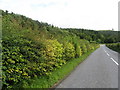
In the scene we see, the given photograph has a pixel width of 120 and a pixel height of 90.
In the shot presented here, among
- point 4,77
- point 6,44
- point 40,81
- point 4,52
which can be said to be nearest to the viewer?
point 4,77

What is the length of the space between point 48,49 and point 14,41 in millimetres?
2692

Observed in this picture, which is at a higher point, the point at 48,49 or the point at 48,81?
the point at 48,49

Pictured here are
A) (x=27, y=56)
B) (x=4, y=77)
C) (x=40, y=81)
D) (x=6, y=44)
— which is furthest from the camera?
(x=40, y=81)

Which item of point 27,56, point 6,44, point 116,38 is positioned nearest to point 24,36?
point 27,56

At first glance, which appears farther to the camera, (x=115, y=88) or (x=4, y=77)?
(x=115, y=88)

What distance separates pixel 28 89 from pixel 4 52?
1.65m

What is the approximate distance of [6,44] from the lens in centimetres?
620

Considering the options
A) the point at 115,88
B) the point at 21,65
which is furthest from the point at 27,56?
the point at 115,88

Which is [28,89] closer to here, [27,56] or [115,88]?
[27,56]

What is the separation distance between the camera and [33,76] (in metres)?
8.08

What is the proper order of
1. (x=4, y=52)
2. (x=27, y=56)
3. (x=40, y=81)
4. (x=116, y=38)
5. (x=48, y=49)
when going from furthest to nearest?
(x=116, y=38)
(x=48, y=49)
(x=40, y=81)
(x=27, y=56)
(x=4, y=52)

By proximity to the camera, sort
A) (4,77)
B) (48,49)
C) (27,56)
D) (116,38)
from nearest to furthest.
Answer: (4,77), (27,56), (48,49), (116,38)

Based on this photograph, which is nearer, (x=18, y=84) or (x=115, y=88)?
(x=18, y=84)

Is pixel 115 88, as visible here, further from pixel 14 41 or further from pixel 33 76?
pixel 14 41
